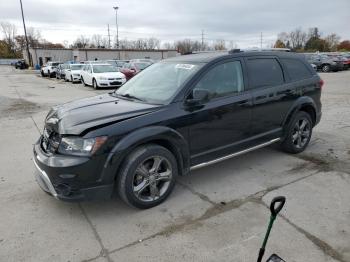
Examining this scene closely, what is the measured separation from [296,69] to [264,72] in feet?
3.00

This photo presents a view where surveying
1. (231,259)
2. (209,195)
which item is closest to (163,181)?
(209,195)

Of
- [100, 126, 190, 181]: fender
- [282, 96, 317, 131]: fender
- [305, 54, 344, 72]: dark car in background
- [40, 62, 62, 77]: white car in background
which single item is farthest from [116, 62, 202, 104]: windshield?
[40, 62, 62, 77]: white car in background

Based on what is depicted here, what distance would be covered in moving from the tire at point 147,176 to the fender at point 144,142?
0.09 m

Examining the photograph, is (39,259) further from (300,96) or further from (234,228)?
(300,96)

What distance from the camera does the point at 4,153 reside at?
5.75 meters

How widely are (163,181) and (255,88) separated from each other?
1908 mm

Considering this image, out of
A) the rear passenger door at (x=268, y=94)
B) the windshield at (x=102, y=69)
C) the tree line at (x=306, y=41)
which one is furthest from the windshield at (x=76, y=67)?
the tree line at (x=306, y=41)

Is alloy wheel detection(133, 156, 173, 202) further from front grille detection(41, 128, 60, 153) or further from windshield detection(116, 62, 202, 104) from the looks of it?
front grille detection(41, 128, 60, 153)

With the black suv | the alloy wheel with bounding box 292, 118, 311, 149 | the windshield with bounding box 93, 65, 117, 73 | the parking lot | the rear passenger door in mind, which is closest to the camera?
the parking lot

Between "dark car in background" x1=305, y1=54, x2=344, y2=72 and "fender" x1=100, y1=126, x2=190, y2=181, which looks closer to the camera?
"fender" x1=100, y1=126, x2=190, y2=181

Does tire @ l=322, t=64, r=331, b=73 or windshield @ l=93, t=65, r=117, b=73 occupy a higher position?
windshield @ l=93, t=65, r=117, b=73

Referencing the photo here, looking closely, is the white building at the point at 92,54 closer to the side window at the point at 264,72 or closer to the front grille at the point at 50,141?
the side window at the point at 264,72

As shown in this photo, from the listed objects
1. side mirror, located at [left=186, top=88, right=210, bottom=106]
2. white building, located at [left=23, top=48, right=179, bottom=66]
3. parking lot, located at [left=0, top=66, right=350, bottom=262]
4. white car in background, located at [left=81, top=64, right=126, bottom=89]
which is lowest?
parking lot, located at [left=0, top=66, right=350, bottom=262]

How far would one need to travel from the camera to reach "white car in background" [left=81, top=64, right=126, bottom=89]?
1788 centimetres
